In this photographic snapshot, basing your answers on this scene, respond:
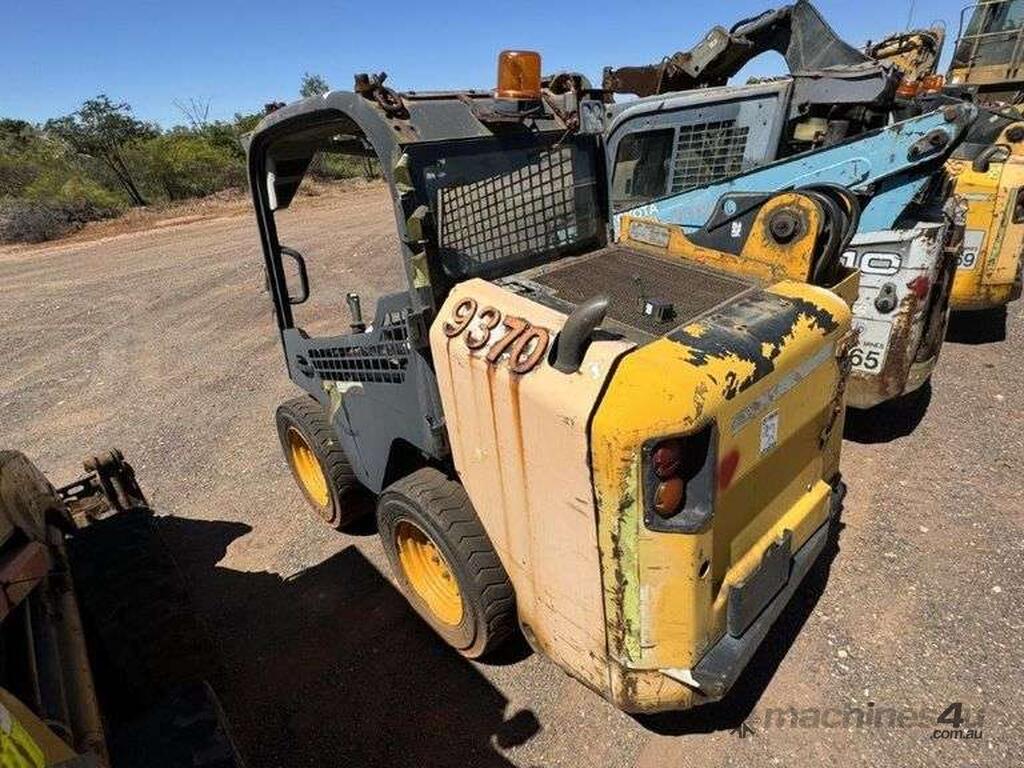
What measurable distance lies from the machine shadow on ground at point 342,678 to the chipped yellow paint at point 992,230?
544 centimetres

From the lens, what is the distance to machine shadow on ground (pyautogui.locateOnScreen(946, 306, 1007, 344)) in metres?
6.11

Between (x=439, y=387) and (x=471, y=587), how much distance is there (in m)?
0.82

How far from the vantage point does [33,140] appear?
2462 cm

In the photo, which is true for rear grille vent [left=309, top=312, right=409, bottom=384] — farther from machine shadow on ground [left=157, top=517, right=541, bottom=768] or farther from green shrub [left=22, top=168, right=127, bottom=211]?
green shrub [left=22, top=168, right=127, bottom=211]

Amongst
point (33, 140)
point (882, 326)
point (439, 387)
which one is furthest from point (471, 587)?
point (33, 140)

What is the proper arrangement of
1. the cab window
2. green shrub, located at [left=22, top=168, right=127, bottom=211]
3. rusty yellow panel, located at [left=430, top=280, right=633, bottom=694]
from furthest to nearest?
green shrub, located at [left=22, top=168, right=127, bottom=211] → the cab window → rusty yellow panel, located at [left=430, top=280, right=633, bottom=694]

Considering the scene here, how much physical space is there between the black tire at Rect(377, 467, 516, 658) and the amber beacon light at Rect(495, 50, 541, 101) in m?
1.61

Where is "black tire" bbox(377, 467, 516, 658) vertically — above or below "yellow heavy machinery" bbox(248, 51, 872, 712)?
below

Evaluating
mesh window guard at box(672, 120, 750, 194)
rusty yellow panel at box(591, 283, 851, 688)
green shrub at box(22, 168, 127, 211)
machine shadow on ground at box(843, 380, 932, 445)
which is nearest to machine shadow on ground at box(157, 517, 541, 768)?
rusty yellow panel at box(591, 283, 851, 688)

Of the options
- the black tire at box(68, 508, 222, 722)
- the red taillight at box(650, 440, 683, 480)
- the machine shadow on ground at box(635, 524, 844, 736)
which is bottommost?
the machine shadow on ground at box(635, 524, 844, 736)

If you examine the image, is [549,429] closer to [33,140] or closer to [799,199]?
[799,199]

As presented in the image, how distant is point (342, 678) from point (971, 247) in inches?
252

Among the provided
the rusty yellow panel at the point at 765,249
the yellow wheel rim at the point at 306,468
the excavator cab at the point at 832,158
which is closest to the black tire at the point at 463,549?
the yellow wheel rim at the point at 306,468

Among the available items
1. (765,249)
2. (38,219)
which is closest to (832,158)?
(765,249)
